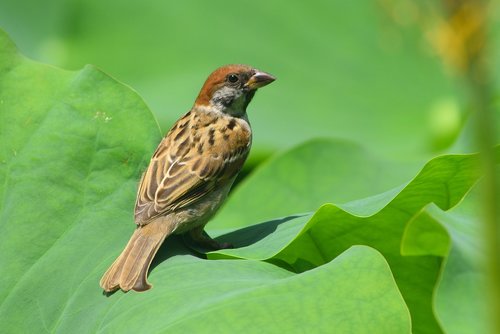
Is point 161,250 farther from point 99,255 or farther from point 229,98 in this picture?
point 229,98

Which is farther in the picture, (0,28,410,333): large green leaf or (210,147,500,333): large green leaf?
(210,147,500,333): large green leaf

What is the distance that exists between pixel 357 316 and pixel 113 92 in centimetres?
140

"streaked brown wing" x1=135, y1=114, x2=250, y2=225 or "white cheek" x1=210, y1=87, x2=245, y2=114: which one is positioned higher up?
"white cheek" x1=210, y1=87, x2=245, y2=114

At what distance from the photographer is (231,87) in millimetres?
4137

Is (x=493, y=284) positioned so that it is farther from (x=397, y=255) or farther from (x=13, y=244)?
→ (x=13, y=244)

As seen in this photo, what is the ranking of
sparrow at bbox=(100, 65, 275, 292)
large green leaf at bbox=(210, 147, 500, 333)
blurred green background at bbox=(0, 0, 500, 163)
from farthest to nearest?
blurred green background at bbox=(0, 0, 500, 163), sparrow at bbox=(100, 65, 275, 292), large green leaf at bbox=(210, 147, 500, 333)

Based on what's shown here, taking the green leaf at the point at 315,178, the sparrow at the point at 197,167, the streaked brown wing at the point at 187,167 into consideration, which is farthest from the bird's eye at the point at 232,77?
the green leaf at the point at 315,178

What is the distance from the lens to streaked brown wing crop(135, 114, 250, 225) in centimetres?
328

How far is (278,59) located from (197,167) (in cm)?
166

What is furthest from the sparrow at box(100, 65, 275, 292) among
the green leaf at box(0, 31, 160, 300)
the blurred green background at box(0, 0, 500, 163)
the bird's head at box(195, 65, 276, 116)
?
the blurred green background at box(0, 0, 500, 163)

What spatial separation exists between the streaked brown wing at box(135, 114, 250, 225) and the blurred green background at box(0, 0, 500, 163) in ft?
3.24

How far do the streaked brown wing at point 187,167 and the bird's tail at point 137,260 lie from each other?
74mm

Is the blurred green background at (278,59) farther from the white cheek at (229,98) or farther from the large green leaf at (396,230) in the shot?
the large green leaf at (396,230)

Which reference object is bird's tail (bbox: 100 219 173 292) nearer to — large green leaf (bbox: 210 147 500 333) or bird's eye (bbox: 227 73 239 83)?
large green leaf (bbox: 210 147 500 333)
